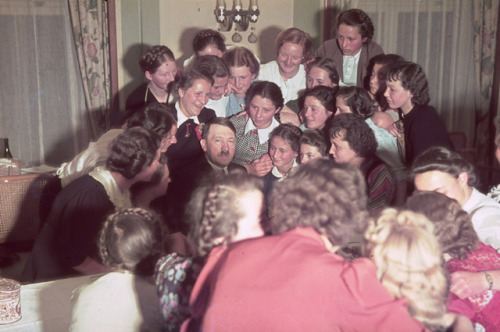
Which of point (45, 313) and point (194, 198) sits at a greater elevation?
point (194, 198)

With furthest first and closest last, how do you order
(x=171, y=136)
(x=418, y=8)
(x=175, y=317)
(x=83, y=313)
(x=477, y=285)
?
(x=418, y=8) → (x=171, y=136) → (x=477, y=285) → (x=83, y=313) → (x=175, y=317)

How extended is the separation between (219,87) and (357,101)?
87 cm

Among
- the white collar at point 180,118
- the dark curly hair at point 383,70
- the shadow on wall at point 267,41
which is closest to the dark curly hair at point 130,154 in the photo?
the white collar at point 180,118

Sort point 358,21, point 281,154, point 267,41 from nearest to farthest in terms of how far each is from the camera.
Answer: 1. point 281,154
2. point 358,21
3. point 267,41

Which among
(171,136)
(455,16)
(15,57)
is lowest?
(171,136)

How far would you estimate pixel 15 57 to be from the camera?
561cm

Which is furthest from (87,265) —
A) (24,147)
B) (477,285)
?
(24,147)

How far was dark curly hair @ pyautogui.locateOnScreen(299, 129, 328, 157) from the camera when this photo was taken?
3.42 meters

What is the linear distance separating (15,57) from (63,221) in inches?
139

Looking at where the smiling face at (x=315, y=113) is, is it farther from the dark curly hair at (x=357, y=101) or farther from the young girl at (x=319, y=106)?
the dark curly hair at (x=357, y=101)

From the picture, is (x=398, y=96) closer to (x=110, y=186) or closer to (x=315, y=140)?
(x=315, y=140)

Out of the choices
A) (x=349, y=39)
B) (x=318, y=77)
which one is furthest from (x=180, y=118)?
(x=349, y=39)

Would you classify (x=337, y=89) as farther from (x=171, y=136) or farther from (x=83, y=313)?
(x=83, y=313)

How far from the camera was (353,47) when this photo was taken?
441 cm
